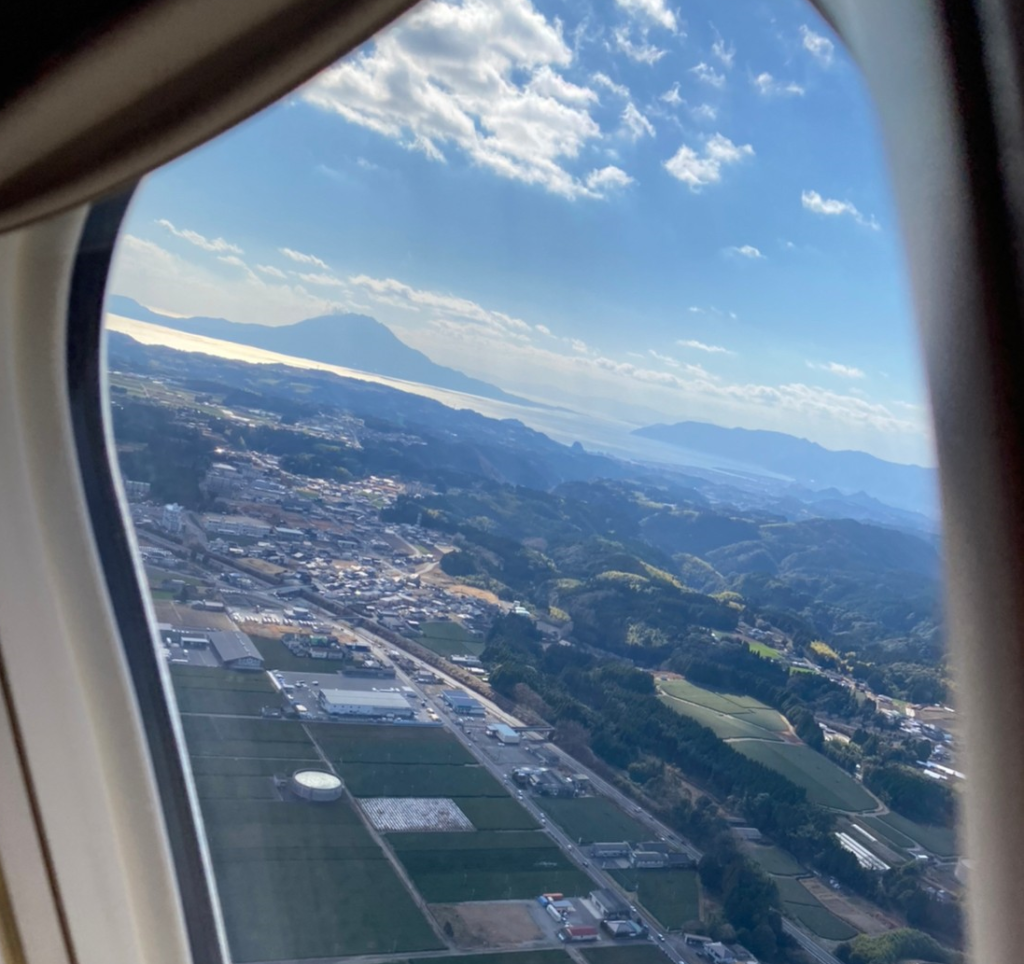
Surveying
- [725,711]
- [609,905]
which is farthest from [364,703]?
[725,711]

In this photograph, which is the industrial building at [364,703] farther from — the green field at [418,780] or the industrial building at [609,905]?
the industrial building at [609,905]

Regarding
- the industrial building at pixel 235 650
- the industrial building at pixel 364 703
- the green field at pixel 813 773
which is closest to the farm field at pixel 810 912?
the green field at pixel 813 773

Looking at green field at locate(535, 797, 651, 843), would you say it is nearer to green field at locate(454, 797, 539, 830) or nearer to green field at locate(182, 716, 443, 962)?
green field at locate(454, 797, 539, 830)

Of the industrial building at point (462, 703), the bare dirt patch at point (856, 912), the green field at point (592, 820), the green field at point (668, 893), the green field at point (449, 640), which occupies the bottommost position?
the green field at point (668, 893)

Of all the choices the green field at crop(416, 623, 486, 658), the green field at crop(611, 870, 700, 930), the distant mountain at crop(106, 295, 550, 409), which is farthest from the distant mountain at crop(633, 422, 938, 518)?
the green field at crop(611, 870, 700, 930)

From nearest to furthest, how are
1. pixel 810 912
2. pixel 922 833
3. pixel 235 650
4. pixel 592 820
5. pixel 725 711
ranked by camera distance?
pixel 922 833 < pixel 810 912 < pixel 725 711 < pixel 592 820 < pixel 235 650

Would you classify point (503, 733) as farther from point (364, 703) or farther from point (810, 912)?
point (810, 912)
